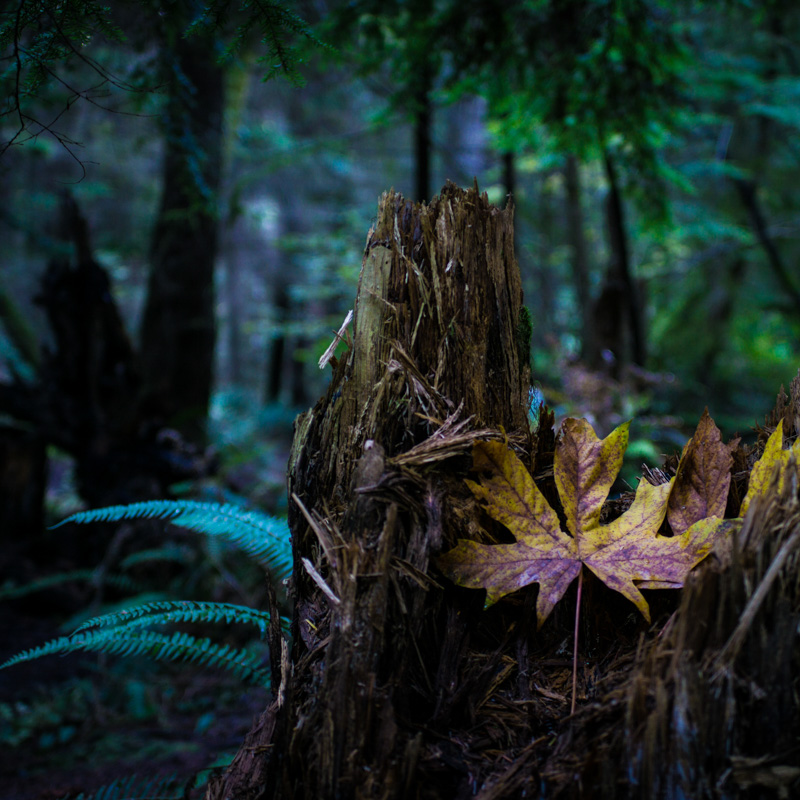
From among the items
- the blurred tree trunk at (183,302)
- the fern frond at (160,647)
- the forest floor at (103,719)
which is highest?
the blurred tree trunk at (183,302)

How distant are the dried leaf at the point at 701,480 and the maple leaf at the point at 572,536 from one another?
7 centimetres

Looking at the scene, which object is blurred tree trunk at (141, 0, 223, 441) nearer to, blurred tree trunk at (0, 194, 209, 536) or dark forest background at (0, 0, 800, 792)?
dark forest background at (0, 0, 800, 792)

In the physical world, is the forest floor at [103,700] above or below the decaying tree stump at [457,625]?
below

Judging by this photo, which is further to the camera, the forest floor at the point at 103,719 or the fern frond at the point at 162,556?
the fern frond at the point at 162,556

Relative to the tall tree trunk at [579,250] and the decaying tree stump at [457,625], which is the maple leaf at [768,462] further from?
the tall tree trunk at [579,250]

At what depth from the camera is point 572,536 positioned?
1254 millimetres

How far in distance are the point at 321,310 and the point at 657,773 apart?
45.9ft

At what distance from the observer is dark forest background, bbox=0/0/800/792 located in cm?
262

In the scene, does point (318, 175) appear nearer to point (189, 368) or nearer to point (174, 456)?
point (189, 368)

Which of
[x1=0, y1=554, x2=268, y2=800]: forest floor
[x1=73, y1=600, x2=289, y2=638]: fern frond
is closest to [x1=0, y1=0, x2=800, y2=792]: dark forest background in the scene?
[x1=0, y1=554, x2=268, y2=800]: forest floor

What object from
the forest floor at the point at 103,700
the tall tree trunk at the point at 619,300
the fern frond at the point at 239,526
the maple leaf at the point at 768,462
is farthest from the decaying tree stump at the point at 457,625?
the tall tree trunk at the point at 619,300

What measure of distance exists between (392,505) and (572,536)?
457mm

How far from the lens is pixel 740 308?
984 cm

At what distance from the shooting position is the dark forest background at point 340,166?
2.62 meters
